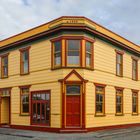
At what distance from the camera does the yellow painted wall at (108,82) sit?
26.8 meters

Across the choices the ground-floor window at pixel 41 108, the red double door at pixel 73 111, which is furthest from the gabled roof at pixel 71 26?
the red double door at pixel 73 111

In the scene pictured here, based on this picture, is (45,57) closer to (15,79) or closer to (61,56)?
(61,56)

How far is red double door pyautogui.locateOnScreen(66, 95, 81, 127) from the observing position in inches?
1011

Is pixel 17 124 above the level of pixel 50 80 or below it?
below

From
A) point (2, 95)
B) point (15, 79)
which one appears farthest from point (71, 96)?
point (2, 95)

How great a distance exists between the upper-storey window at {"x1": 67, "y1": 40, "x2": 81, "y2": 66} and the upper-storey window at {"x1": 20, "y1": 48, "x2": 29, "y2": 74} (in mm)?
5125

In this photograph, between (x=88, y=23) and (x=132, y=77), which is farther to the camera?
(x=132, y=77)

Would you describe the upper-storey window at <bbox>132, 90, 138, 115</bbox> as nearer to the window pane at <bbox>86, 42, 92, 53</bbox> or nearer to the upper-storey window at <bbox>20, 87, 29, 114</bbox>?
the window pane at <bbox>86, 42, 92, 53</bbox>

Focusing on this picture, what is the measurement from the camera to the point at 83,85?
85.2 ft

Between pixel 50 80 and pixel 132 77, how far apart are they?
35.5 feet

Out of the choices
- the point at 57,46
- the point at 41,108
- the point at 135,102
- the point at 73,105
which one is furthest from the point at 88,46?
the point at 135,102

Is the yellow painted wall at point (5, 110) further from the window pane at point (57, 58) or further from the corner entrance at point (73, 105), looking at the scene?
the corner entrance at point (73, 105)

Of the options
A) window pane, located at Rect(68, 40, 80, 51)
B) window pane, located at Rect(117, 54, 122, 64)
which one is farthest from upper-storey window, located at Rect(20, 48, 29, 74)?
window pane, located at Rect(117, 54, 122, 64)

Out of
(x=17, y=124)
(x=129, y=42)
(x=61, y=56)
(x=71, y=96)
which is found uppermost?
(x=129, y=42)
